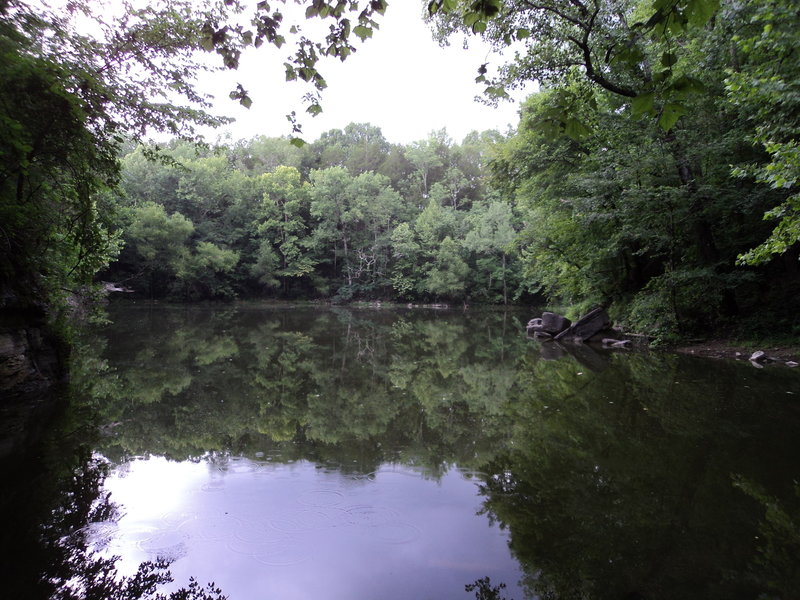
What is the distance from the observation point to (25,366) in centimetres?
662

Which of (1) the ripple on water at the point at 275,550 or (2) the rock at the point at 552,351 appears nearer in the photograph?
(1) the ripple on water at the point at 275,550

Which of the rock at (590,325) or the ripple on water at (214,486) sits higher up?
the rock at (590,325)

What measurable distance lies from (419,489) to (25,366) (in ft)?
19.9

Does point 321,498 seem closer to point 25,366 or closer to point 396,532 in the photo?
point 396,532

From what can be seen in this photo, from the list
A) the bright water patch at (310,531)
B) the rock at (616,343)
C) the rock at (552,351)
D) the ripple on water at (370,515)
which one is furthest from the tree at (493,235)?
the ripple on water at (370,515)

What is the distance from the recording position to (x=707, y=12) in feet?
6.79

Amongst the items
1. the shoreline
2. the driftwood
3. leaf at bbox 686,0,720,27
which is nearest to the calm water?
the shoreline

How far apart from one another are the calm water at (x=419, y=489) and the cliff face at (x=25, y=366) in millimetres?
410

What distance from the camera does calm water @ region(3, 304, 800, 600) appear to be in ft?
9.37

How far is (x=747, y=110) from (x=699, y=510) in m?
10.3

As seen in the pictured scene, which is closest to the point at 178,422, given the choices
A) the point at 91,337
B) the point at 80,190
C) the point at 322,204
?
the point at 80,190

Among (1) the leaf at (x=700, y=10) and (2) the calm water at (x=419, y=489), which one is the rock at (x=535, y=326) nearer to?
(2) the calm water at (x=419, y=489)

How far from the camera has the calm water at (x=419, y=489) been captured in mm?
2855

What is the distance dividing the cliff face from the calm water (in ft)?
1.34
